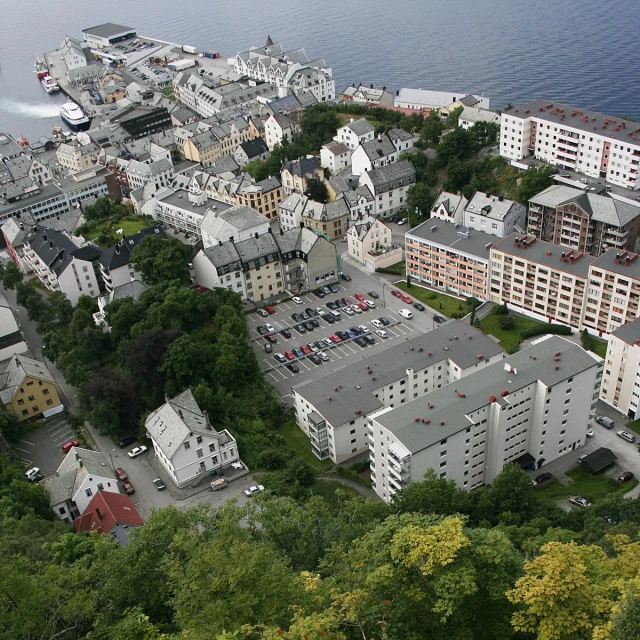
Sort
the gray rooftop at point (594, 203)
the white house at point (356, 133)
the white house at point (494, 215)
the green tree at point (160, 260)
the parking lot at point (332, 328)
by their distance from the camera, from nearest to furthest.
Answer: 1. the parking lot at point (332, 328)
2. the gray rooftop at point (594, 203)
3. the green tree at point (160, 260)
4. the white house at point (494, 215)
5. the white house at point (356, 133)

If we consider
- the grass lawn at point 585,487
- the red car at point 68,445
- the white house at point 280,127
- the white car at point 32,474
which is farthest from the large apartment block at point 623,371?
the white house at point 280,127

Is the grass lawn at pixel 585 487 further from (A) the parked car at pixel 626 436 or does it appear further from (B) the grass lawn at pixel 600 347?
(B) the grass lawn at pixel 600 347

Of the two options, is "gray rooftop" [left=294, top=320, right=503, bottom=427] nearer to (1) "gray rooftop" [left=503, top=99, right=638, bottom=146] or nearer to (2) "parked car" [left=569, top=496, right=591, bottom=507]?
(2) "parked car" [left=569, top=496, right=591, bottom=507]

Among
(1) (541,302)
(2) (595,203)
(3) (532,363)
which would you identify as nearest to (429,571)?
(3) (532,363)

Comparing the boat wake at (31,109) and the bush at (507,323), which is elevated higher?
the bush at (507,323)

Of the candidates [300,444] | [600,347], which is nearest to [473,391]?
[300,444]

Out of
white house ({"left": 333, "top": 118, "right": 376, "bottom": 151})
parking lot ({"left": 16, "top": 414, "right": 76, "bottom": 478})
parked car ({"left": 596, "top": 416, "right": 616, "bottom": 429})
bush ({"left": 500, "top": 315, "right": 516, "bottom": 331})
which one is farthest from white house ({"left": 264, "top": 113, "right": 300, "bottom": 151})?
parked car ({"left": 596, "top": 416, "right": 616, "bottom": 429})

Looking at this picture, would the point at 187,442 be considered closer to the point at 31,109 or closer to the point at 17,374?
the point at 17,374
